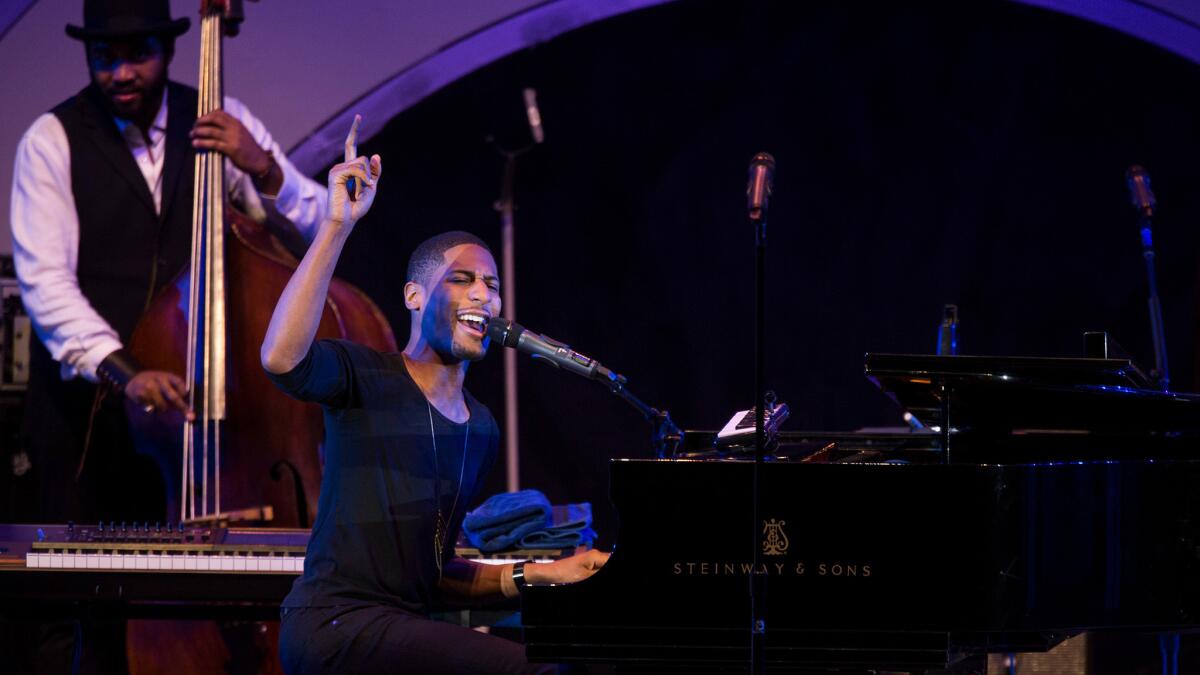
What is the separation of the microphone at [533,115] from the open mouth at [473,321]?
2.97 metres

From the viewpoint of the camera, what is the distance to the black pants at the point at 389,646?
3.14 metres

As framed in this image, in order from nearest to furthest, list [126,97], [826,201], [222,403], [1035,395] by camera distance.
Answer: [1035,395] → [222,403] → [126,97] → [826,201]

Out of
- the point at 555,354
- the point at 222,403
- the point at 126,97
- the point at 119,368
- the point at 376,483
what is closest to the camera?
the point at 555,354

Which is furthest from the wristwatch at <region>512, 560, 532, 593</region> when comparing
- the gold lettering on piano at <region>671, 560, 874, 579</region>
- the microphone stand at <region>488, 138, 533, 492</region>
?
the microphone stand at <region>488, 138, 533, 492</region>

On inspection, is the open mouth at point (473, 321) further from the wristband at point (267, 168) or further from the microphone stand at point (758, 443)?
the wristband at point (267, 168)

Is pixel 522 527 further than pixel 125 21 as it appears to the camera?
No

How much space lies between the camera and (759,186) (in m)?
2.87

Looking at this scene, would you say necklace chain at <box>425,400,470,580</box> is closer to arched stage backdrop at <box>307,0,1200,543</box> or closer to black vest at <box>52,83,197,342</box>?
black vest at <box>52,83,197,342</box>

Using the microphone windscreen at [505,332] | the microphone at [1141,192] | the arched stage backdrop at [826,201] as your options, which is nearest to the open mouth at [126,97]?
the arched stage backdrop at [826,201]

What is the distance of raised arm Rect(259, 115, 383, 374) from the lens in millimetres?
3026

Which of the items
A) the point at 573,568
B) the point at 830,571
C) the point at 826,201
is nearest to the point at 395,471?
the point at 573,568

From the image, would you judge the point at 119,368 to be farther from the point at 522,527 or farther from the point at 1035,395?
the point at 1035,395

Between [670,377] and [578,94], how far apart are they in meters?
1.44

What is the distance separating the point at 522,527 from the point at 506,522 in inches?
2.2
